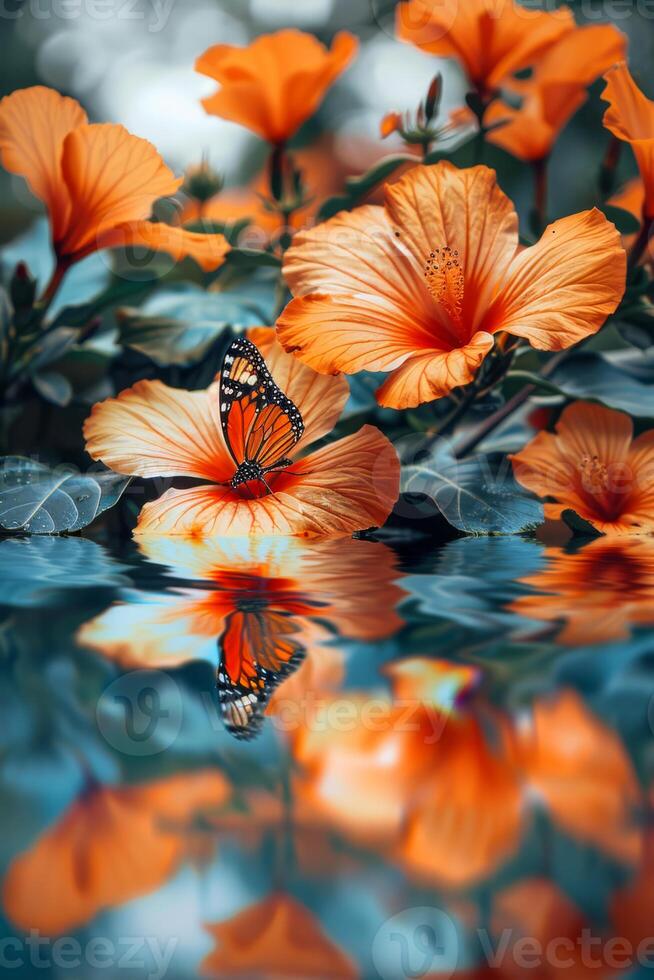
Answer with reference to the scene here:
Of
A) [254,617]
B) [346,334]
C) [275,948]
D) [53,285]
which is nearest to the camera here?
[275,948]

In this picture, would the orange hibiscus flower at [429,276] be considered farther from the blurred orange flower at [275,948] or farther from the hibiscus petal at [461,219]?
the blurred orange flower at [275,948]

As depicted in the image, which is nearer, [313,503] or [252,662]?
[252,662]

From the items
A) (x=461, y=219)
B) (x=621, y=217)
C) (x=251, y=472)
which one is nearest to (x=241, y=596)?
(x=251, y=472)

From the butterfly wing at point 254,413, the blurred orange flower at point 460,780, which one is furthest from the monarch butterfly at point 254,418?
the blurred orange flower at point 460,780

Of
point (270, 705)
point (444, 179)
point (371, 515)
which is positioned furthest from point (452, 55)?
point (270, 705)

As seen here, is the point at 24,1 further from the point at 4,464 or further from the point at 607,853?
the point at 607,853

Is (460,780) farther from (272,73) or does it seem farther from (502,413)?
(272,73)

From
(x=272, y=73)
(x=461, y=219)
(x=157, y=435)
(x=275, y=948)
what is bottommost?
(x=275, y=948)
